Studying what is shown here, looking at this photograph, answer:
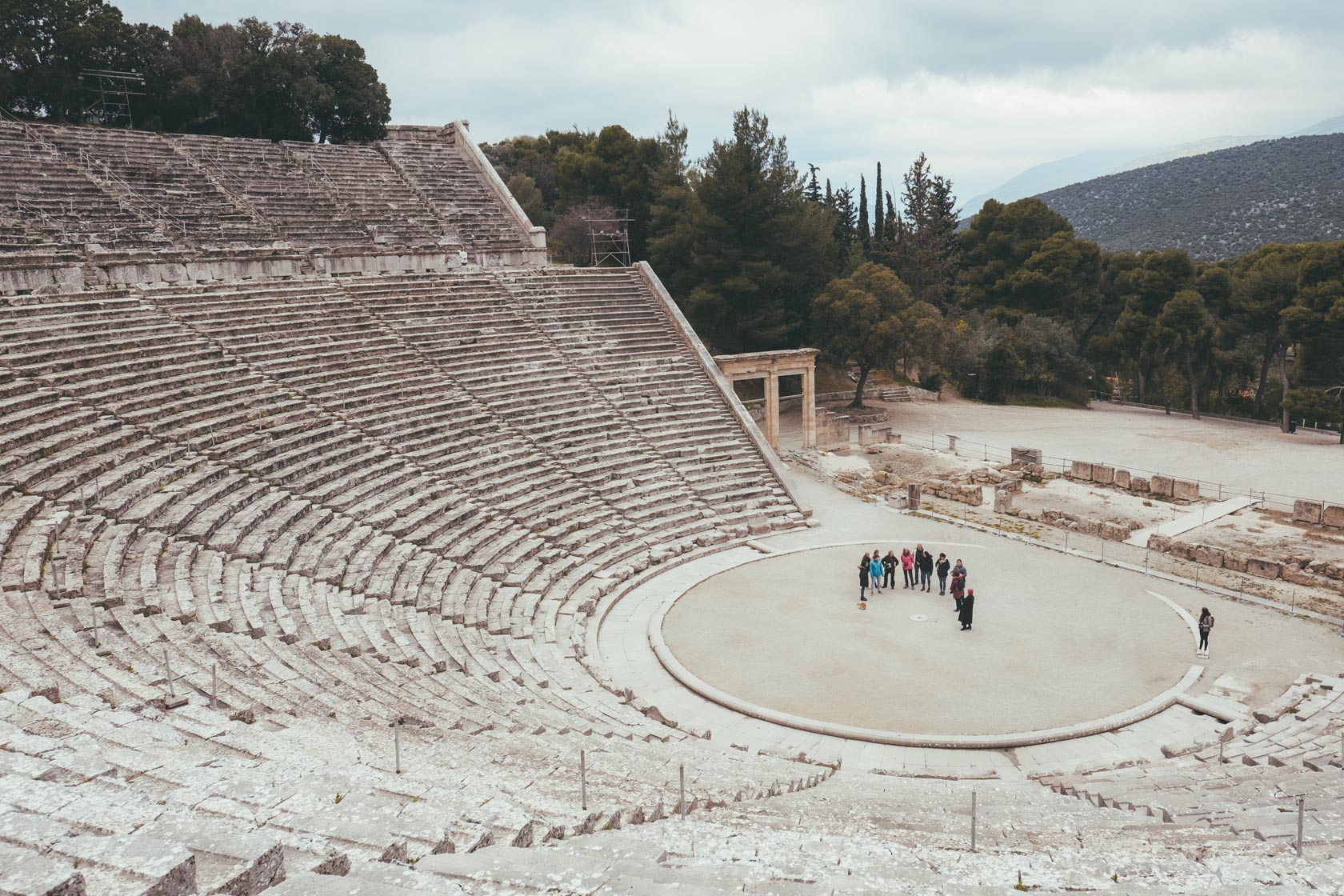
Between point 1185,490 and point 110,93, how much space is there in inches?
1474

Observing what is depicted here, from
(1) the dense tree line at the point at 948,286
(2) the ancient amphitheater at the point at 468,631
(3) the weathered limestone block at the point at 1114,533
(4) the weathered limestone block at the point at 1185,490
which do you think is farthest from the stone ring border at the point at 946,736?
(1) the dense tree line at the point at 948,286

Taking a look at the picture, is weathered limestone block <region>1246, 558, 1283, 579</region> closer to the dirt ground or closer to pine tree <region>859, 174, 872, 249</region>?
the dirt ground

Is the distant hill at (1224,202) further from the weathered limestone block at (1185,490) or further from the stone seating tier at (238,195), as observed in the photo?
the stone seating tier at (238,195)

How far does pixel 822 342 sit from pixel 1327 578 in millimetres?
21417

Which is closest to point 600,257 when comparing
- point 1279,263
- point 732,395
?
point 732,395

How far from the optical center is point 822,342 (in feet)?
120

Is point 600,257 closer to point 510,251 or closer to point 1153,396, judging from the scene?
point 510,251

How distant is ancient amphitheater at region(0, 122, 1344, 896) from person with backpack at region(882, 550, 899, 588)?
36.7 inches

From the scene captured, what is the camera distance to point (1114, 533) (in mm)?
20375

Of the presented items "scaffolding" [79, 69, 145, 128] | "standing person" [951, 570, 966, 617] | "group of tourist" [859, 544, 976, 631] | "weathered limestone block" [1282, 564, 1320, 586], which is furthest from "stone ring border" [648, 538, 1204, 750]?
"scaffolding" [79, 69, 145, 128]

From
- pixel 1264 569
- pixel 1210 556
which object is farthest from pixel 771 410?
pixel 1264 569

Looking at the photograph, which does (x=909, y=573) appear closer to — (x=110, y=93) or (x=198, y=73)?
(x=198, y=73)

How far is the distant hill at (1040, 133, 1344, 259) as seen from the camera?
74500 mm

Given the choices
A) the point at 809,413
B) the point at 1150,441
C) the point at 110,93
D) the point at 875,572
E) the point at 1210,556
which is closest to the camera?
the point at 875,572
